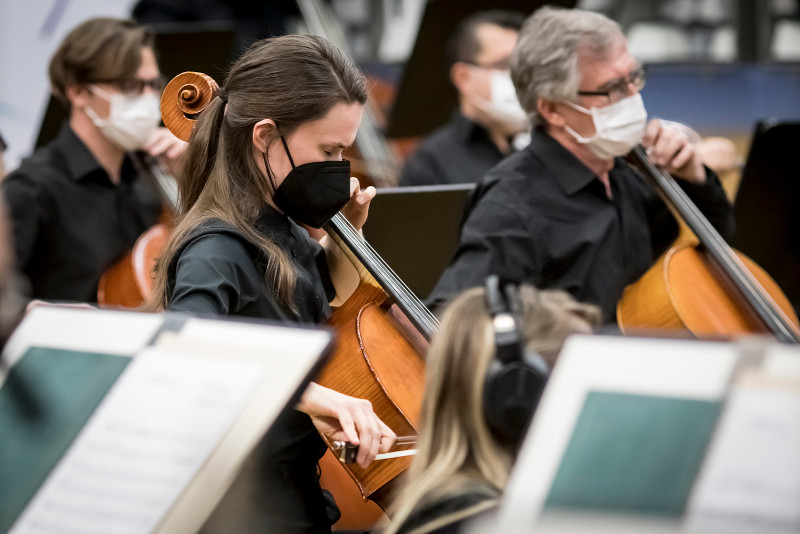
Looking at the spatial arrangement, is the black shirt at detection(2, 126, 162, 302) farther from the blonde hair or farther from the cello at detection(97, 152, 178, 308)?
the blonde hair

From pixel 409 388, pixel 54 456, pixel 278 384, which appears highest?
pixel 278 384

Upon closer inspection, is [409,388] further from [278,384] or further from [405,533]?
[278,384]

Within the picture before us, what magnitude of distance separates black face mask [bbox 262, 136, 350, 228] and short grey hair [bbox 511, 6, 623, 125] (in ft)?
3.02

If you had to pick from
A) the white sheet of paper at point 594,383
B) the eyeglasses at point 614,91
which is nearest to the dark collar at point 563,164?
the eyeglasses at point 614,91

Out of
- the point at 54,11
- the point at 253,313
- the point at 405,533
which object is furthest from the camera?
the point at 54,11

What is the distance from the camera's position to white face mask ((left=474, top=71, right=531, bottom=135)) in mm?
4000

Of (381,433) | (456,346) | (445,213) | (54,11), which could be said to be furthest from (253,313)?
(54,11)

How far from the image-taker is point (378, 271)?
7.25 feet

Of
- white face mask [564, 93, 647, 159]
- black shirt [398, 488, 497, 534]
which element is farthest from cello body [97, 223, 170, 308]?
black shirt [398, 488, 497, 534]

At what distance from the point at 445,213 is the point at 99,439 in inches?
64.6

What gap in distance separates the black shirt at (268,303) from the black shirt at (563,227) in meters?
0.54

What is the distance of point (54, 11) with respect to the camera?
4.17 m

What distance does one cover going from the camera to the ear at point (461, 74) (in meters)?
4.11

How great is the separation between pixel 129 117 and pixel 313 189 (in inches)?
57.0
